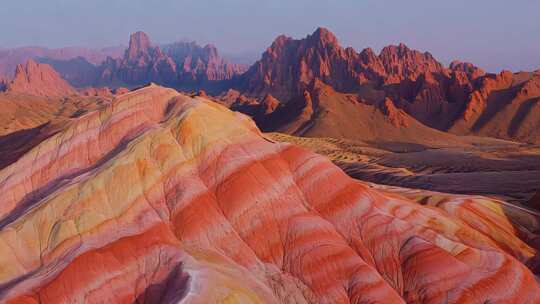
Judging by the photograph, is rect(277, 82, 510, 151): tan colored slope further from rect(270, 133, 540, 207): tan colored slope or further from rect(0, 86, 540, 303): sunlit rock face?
rect(0, 86, 540, 303): sunlit rock face

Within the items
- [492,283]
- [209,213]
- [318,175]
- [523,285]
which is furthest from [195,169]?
[523,285]

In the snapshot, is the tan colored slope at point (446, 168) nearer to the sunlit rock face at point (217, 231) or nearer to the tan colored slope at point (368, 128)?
the tan colored slope at point (368, 128)

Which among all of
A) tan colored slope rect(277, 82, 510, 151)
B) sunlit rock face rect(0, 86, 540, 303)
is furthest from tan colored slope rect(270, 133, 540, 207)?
sunlit rock face rect(0, 86, 540, 303)

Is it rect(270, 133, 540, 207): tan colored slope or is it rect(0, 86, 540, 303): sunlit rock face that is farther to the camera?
rect(270, 133, 540, 207): tan colored slope

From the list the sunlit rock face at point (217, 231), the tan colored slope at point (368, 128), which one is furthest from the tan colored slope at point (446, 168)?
the sunlit rock face at point (217, 231)

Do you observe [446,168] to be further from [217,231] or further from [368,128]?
[217,231]

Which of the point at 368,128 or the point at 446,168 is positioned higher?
the point at 446,168

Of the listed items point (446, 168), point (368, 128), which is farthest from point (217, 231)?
point (368, 128)

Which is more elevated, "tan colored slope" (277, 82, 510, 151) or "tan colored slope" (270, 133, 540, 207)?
"tan colored slope" (270, 133, 540, 207)

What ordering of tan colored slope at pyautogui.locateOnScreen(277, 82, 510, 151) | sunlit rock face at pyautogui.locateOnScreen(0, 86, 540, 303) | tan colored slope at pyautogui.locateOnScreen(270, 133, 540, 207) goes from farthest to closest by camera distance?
tan colored slope at pyautogui.locateOnScreen(277, 82, 510, 151)
tan colored slope at pyautogui.locateOnScreen(270, 133, 540, 207)
sunlit rock face at pyautogui.locateOnScreen(0, 86, 540, 303)
